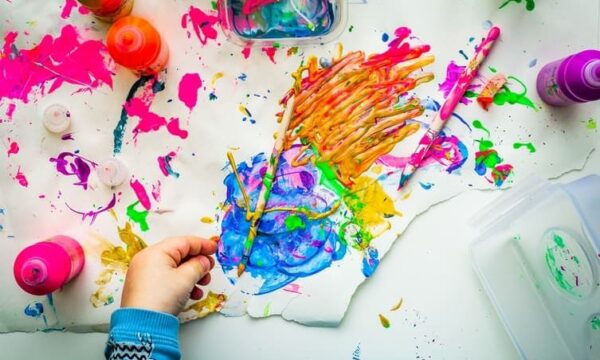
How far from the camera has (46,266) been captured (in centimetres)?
65

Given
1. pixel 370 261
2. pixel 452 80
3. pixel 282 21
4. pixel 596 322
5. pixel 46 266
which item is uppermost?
pixel 282 21

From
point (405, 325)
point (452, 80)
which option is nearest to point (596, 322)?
point (405, 325)

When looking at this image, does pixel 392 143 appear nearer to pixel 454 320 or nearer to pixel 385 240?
pixel 385 240

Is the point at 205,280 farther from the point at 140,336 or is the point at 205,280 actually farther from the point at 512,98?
the point at 512,98

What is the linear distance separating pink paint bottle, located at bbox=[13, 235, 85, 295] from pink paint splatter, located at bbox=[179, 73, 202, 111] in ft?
0.84

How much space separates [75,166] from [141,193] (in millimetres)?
104

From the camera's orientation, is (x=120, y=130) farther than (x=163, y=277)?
Yes

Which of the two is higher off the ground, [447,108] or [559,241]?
[447,108]

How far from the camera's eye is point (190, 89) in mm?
728

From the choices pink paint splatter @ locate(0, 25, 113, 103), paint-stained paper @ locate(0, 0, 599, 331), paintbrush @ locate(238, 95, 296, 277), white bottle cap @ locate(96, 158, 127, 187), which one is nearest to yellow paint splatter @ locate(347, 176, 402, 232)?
paint-stained paper @ locate(0, 0, 599, 331)

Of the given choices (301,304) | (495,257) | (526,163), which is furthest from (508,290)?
(301,304)

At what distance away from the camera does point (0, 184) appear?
0.72 meters

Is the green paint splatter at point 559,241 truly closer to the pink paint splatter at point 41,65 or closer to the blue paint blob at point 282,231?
the blue paint blob at point 282,231

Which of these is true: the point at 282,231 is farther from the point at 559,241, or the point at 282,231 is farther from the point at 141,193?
the point at 559,241
